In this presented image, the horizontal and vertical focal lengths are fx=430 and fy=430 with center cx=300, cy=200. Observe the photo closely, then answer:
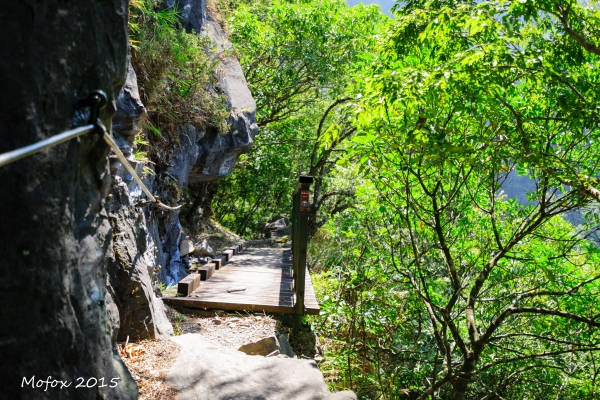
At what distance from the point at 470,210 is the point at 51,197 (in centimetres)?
469

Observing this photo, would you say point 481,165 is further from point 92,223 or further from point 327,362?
point 327,362

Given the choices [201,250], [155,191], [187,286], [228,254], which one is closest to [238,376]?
[187,286]

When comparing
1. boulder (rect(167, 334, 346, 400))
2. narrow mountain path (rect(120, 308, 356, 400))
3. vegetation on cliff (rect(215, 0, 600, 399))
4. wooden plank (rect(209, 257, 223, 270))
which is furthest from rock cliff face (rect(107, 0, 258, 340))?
vegetation on cliff (rect(215, 0, 600, 399))

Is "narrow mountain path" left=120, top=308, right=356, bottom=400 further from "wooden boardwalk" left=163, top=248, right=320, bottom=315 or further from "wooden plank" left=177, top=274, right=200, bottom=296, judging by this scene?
"wooden plank" left=177, top=274, right=200, bottom=296

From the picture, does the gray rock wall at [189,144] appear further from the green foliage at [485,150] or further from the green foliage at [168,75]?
the green foliage at [485,150]

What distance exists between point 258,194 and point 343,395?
15.6 metres

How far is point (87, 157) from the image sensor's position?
1.75 m

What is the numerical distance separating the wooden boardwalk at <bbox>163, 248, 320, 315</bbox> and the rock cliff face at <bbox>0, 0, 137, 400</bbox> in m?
4.02

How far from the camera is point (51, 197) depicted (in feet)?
4.69

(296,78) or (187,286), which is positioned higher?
(296,78)

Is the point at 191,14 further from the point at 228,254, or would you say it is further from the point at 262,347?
the point at 262,347

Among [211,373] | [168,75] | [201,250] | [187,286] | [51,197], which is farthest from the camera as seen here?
[201,250]

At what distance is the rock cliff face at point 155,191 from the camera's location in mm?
3607

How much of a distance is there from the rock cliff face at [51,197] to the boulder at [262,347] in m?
3.01
